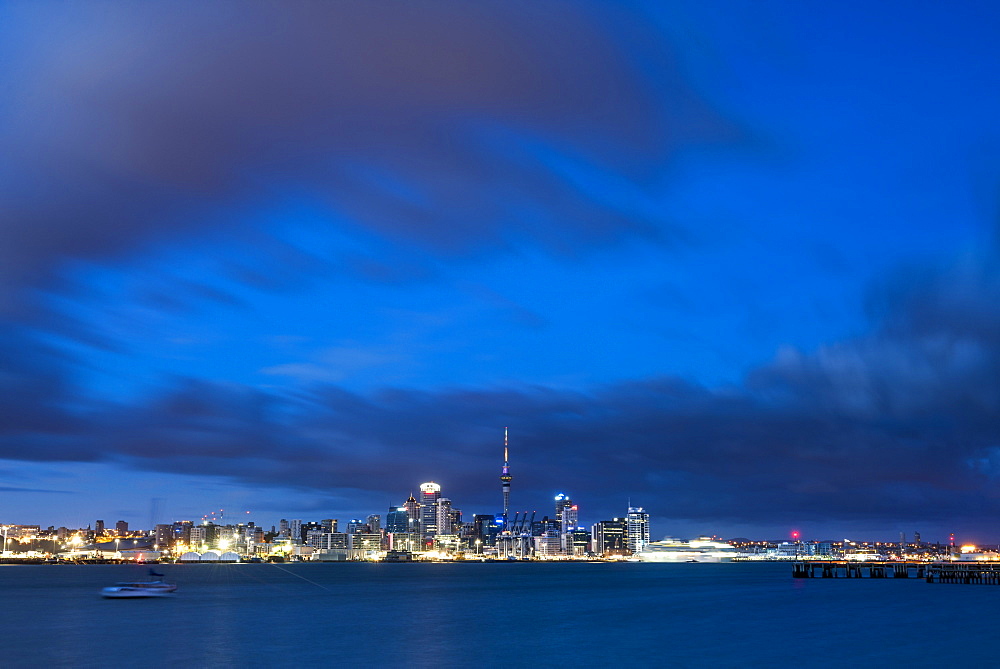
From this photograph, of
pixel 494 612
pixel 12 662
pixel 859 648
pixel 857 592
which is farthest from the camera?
pixel 857 592

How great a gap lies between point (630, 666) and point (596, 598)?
90.3 meters

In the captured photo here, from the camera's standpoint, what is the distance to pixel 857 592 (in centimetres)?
16825

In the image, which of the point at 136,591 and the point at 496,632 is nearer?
the point at 496,632

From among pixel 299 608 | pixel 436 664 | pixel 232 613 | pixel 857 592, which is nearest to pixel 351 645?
pixel 436 664

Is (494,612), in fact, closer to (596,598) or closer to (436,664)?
(596,598)

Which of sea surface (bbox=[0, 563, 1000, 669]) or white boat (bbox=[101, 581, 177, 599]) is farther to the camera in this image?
white boat (bbox=[101, 581, 177, 599])

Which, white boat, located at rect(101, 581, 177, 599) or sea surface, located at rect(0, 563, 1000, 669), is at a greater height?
sea surface, located at rect(0, 563, 1000, 669)

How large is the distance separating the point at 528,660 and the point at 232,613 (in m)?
55.6

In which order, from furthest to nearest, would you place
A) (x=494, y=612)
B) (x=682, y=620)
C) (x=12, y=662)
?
(x=494, y=612), (x=682, y=620), (x=12, y=662)

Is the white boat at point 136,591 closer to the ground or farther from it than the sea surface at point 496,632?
closer to the ground

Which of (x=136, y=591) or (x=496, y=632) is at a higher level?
(x=496, y=632)

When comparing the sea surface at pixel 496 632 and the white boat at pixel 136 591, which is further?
the white boat at pixel 136 591

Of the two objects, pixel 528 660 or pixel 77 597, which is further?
pixel 77 597

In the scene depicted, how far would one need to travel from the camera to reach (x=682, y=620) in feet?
346
